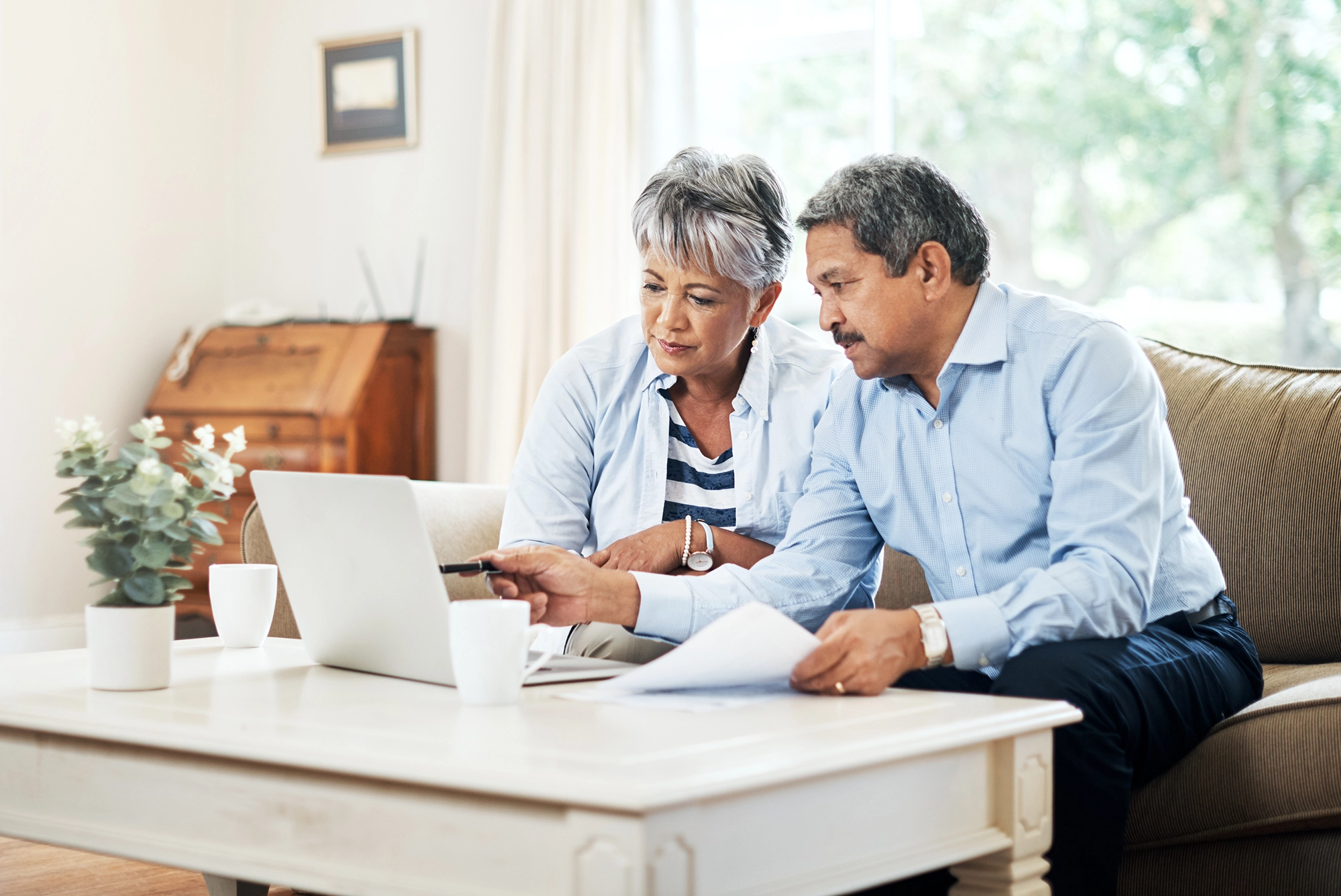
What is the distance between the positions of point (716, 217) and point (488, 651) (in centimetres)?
85

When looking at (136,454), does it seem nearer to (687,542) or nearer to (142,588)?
(142,588)

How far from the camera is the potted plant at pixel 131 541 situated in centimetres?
117

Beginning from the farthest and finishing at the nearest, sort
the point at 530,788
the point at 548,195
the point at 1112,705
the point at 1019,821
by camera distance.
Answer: the point at 548,195 < the point at 1112,705 < the point at 1019,821 < the point at 530,788

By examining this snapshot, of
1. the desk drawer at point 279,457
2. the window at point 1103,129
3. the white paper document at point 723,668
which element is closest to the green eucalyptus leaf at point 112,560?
the white paper document at point 723,668

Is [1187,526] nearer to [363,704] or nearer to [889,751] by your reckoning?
[889,751]

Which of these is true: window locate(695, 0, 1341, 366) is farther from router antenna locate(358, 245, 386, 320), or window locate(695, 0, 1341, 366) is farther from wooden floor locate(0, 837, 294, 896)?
wooden floor locate(0, 837, 294, 896)

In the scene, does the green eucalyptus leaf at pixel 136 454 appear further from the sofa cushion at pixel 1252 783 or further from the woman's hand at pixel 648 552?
the sofa cushion at pixel 1252 783

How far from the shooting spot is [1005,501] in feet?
4.95

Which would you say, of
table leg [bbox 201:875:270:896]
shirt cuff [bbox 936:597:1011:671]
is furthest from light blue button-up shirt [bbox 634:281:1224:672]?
table leg [bbox 201:875:270:896]

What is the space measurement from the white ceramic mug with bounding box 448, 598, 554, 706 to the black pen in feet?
0.36

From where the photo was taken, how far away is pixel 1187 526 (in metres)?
1.57

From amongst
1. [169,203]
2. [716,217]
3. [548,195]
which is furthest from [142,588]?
[169,203]

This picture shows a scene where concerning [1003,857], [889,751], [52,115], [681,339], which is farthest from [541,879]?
[52,115]

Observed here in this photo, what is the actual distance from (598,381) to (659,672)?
0.85m
